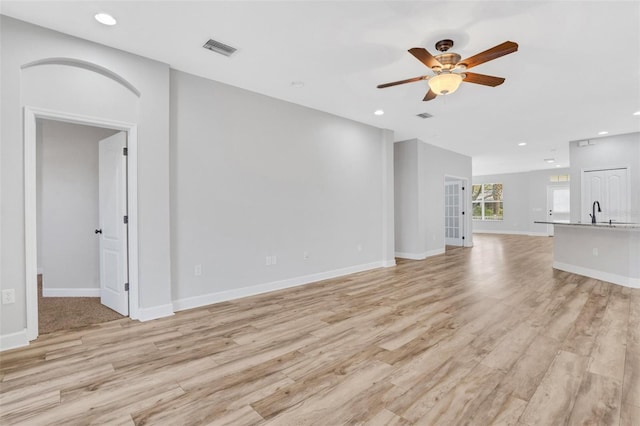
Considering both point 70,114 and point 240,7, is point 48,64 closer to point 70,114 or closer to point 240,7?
point 70,114

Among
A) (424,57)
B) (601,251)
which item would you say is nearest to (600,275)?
(601,251)

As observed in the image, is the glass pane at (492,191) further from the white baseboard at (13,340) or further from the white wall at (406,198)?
the white baseboard at (13,340)

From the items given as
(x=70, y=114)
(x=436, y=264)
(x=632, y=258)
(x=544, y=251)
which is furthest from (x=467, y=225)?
(x=70, y=114)

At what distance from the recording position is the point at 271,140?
460 centimetres

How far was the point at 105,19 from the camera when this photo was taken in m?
2.70

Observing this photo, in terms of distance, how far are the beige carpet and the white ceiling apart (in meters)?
2.92

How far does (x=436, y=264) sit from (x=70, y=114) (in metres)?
6.50

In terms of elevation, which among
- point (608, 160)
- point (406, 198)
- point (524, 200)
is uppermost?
point (608, 160)

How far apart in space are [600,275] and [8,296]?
25.9 ft

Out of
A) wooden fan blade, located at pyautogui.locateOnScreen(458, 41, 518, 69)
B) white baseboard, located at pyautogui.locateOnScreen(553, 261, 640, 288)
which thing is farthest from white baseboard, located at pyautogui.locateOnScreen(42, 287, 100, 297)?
white baseboard, located at pyautogui.locateOnScreen(553, 261, 640, 288)

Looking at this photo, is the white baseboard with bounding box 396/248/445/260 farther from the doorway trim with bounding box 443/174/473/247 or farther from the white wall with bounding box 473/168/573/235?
the white wall with bounding box 473/168/573/235

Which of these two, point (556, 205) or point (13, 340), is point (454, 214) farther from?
point (13, 340)

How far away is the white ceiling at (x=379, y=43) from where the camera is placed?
2555 mm

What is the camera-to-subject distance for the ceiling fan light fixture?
9.75ft
